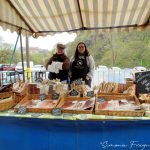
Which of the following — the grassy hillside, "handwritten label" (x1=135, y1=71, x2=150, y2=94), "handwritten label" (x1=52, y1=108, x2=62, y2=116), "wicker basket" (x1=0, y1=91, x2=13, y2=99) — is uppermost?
the grassy hillside

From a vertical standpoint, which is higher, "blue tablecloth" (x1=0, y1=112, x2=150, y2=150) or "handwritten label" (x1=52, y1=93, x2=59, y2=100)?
"handwritten label" (x1=52, y1=93, x2=59, y2=100)

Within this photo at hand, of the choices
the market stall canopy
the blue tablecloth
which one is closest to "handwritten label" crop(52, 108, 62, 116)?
the blue tablecloth

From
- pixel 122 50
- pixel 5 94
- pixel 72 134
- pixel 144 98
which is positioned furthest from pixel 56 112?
pixel 122 50

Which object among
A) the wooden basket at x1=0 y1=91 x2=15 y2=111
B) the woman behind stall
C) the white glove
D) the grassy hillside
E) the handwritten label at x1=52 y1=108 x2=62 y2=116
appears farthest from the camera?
the grassy hillside

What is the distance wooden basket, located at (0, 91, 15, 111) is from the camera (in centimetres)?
214

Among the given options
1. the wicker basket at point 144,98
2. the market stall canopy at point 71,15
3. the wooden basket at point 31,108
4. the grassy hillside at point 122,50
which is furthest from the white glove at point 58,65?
the grassy hillside at point 122,50

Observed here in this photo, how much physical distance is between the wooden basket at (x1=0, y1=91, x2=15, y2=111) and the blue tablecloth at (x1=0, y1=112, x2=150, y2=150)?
0.14 meters

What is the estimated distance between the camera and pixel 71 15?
154 inches

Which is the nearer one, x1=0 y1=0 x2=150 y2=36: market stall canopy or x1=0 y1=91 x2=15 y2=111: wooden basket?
x1=0 y1=91 x2=15 y2=111: wooden basket

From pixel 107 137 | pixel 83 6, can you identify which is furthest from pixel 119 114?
pixel 83 6

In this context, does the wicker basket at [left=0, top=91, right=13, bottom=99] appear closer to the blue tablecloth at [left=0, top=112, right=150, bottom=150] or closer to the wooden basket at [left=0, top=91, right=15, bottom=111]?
the wooden basket at [left=0, top=91, right=15, bottom=111]

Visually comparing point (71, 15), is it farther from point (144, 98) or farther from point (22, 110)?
point (22, 110)

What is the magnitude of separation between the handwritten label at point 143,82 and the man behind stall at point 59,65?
1696mm

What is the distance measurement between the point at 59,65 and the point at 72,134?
2.08m
